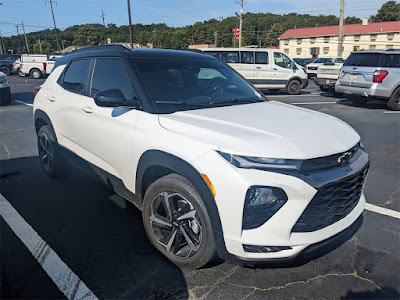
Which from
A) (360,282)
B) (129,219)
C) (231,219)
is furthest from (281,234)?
(129,219)

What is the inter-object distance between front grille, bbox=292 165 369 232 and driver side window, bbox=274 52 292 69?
13037 mm

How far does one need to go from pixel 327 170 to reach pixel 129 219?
6.97ft

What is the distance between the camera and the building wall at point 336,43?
6088 centimetres

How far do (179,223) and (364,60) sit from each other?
10.2 m

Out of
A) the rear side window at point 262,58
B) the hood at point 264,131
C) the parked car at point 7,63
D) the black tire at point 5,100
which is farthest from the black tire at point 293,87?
the parked car at point 7,63

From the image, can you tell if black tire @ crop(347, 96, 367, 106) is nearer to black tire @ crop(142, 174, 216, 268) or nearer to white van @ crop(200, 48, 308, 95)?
white van @ crop(200, 48, 308, 95)

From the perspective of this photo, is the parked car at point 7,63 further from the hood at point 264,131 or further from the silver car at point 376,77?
the hood at point 264,131

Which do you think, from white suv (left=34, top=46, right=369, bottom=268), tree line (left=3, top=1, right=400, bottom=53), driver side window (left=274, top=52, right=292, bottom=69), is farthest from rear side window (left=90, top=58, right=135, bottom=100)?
tree line (left=3, top=1, right=400, bottom=53)

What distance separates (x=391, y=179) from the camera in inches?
183

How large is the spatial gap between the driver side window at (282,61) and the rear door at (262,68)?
1.42 ft

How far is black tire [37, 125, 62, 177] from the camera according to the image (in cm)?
427

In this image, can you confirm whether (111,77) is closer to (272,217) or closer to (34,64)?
(272,217)

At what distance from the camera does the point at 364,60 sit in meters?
10.3

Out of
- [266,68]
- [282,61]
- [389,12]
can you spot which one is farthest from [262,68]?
[389,12]
